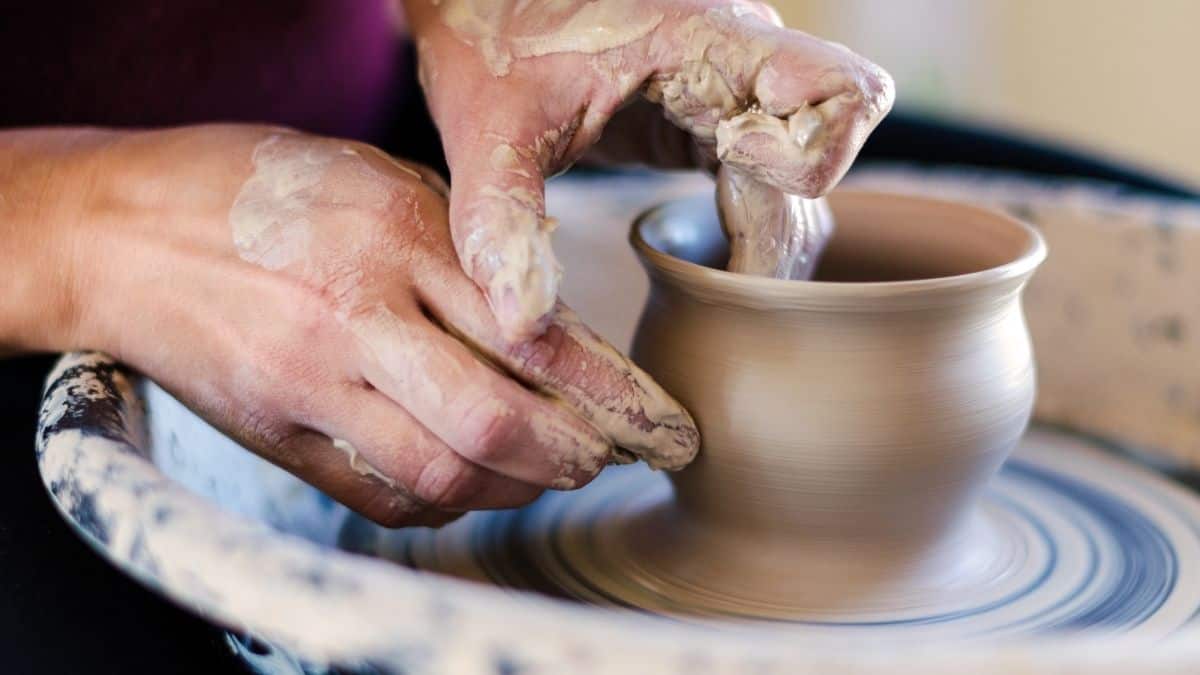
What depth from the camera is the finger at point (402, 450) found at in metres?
0.84

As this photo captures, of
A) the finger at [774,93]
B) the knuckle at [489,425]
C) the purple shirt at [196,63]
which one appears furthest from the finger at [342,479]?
the purple shirt at [196,63]

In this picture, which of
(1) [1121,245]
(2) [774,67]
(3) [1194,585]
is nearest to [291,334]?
(2) [774,67]

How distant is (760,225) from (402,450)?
0.32 metres

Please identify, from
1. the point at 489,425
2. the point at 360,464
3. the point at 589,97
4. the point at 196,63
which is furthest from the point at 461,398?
the point at 196,63

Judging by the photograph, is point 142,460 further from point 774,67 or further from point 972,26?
point 972,26

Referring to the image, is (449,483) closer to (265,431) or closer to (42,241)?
(265,431)

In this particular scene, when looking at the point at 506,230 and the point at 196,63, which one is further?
the point at 196,63

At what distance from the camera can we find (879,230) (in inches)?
44.8

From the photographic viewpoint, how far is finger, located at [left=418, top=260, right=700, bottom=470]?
816 millimetres

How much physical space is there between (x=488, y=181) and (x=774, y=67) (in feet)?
0.66

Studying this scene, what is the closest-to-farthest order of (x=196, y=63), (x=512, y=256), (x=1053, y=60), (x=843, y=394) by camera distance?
(x=512, y=256) < (x=843, y=394) < (x=196, y=63) < (x=1053, y=60)

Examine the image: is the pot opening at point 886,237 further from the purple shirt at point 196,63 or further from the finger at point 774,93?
the purple shirt at point 196,63

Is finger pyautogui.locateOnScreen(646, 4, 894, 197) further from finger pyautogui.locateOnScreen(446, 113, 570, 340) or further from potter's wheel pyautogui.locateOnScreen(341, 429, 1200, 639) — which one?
potter's wheel pyautogui.locateOnScreen(341, 429, 1200, 639)

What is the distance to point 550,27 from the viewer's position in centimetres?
89
